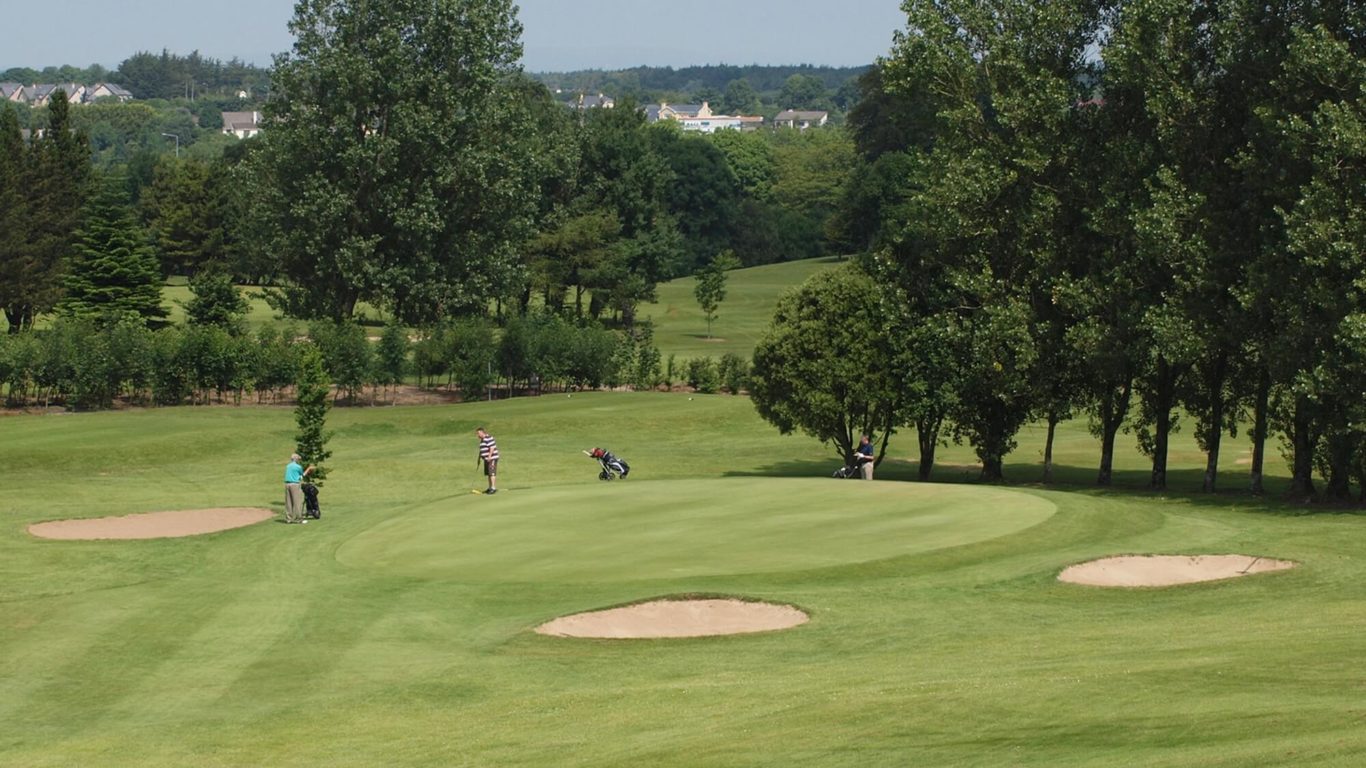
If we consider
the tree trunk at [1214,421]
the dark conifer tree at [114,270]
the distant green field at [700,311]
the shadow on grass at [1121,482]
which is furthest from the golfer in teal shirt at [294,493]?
the distant green field at [700,311]

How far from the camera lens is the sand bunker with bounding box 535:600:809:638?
26.6 meters

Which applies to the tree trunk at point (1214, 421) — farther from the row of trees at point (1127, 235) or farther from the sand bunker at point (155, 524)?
the sand bunker at point (155, 524)

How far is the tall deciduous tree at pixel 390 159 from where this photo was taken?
290 ft

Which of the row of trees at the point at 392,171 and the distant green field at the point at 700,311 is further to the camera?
the distant green field at the point at 700,311

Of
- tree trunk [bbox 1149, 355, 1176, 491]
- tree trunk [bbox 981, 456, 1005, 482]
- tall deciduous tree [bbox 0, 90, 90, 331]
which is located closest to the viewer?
tree trunk [bbox 1149, 355, 1176, 491]

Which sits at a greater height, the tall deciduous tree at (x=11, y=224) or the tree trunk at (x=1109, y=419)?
the tall deciduous tree at (x=11, y=224)

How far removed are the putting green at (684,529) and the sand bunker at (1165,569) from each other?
101 inches

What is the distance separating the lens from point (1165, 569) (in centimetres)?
3058

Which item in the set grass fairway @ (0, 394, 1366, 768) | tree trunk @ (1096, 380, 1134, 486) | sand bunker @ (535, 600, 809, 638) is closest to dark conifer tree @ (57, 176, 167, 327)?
grass fairway @ (0, 394, 1366, 768)

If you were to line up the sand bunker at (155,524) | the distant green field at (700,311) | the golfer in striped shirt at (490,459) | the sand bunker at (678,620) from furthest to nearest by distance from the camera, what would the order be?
the distant green field at (700,311) → the golfer in striped shirt at (490,459) → the sand bunker at (155,524) → the sand bunker at (678,620)

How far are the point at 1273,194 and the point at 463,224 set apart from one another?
5958cm

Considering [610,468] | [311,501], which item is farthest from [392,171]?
[311,501]

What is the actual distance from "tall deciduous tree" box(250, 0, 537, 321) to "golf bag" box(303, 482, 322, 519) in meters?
47.6

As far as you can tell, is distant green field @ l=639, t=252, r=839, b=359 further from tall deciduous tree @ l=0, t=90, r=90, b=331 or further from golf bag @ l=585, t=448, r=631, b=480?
golf bag @ l=585, t=448, r=631, b=480
